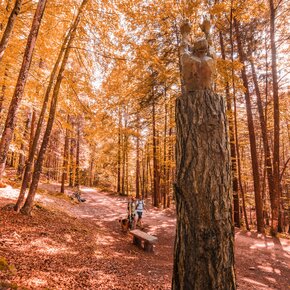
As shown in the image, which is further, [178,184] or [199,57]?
[199,57]

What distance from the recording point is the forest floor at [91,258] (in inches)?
180

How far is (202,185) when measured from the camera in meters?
2.66

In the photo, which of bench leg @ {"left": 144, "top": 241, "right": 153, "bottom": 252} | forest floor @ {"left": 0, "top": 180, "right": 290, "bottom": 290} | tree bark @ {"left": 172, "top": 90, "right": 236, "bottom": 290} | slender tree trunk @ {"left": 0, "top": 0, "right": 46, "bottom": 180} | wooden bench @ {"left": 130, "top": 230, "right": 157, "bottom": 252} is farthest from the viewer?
bench leg @ {"left": 144, "top": 241, "right": 153, "bottom": 252}

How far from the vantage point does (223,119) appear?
287 centimetres

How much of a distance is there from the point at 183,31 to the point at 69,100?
24.2 ft

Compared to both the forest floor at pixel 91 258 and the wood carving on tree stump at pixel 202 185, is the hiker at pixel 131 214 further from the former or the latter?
the wood carving on tree stump at pixel 202 185

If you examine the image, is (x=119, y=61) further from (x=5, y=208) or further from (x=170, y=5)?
(x=5, y=208)

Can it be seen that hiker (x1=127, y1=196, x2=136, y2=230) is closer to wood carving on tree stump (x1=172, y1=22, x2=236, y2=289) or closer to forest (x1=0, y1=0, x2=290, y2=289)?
forest (x1=0, y1=0, x2=290, y2=289)

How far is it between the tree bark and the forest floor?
9.52 feet

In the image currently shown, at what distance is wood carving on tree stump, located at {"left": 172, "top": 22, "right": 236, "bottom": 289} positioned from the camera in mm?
2555

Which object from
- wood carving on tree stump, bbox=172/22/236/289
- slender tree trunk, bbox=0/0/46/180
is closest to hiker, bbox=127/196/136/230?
slender tree trunk, bbox=0/0/46/180

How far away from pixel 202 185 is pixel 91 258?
193 inches

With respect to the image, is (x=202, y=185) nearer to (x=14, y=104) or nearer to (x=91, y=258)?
(x=91, y=258)

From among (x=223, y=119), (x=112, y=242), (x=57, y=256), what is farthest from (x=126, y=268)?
(x=223, y=119)
